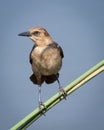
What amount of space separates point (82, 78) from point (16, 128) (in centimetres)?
31

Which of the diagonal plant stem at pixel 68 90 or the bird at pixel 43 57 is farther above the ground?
the bird at pixel 43 57

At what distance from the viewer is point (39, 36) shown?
356 centimetres

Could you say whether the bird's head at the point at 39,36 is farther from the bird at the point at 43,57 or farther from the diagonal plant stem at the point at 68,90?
the diagonal plant stem at the point at 68,90

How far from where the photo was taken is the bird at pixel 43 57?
11.4 feet

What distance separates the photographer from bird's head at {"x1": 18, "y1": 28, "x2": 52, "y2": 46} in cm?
338

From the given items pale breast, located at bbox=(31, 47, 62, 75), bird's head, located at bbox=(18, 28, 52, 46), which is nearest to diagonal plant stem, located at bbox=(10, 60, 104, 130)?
bird's head, located at bbox=(18, 28, 52, 46)

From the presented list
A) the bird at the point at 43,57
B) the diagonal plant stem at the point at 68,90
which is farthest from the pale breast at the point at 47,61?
the diagonal plant stem at the point at 68,90

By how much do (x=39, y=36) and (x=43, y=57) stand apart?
8.7 inches

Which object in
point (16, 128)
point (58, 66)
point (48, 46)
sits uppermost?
point (48, 46)

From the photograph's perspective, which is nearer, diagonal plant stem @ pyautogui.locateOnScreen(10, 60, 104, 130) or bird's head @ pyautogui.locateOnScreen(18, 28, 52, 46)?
diagonal plant stem @ pyautogui.locateOnScreen(10, 60, 104, 130)

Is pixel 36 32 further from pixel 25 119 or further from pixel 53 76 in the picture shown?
pixel 25 119

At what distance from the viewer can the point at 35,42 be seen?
3.66m

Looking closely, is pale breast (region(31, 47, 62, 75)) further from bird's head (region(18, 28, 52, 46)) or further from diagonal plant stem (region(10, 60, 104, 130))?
diagonal plant stem (region(10, 60, 104, 130))

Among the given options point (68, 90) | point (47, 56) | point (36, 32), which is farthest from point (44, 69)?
point (68, 90)
